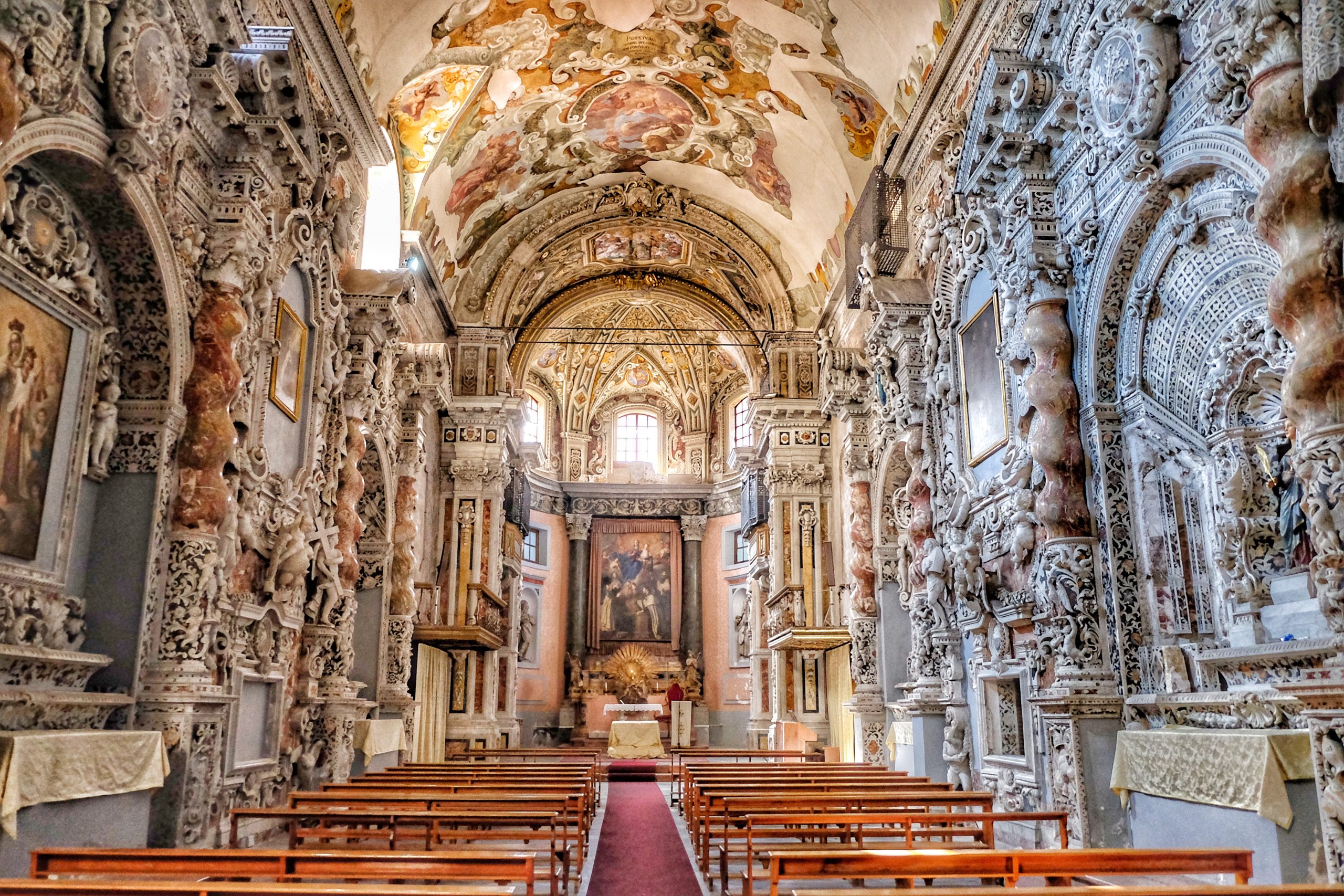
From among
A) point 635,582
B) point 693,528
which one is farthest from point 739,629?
point 635,582

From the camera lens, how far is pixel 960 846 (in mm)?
7883

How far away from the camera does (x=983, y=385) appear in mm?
11617

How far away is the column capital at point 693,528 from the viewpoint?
103ft

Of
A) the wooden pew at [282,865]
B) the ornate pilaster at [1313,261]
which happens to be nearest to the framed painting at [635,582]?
the wooden pew at [282,865]

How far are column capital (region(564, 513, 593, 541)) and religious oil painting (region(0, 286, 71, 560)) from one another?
2352cm

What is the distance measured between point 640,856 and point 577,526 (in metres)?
21.7

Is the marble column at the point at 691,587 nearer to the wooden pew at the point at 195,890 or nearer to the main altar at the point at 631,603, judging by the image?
the main altar at the point at 631,603

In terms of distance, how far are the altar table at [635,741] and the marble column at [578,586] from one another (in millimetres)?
7540

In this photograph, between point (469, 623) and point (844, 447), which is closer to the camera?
point (844, 447)

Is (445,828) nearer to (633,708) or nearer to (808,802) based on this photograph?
(808,802)

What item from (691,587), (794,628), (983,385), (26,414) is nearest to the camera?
(26,414)

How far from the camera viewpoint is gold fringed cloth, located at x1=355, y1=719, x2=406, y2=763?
14133 millimetres

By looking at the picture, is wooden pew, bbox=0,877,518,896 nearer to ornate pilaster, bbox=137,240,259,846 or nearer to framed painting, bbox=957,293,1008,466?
ornate pilaster, bbox=137,240,259,846

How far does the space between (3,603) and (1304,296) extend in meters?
8.57
